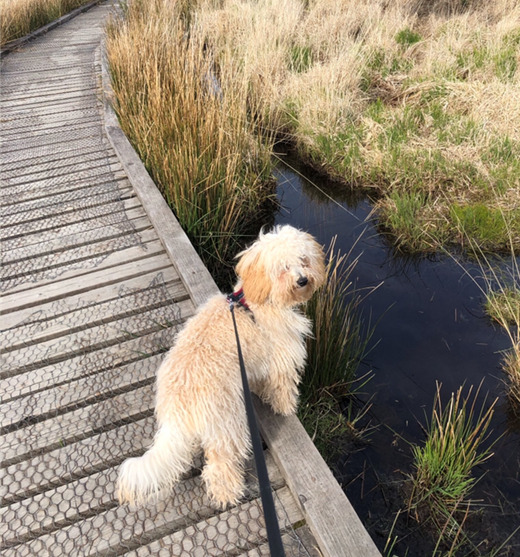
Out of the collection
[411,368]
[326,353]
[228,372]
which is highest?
[228,372]

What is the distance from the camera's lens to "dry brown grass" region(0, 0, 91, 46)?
385 inches

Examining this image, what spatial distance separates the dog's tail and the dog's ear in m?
0.65

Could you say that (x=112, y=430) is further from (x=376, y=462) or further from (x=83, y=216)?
(x=83, y=216)

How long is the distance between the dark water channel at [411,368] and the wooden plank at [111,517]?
1.11 m

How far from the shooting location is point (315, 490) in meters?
1.78

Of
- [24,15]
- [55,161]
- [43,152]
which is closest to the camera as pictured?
[55,161]

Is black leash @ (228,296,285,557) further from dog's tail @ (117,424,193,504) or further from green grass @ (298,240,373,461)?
green grass @ (298,240,373,461)

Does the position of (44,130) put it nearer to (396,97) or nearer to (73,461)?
(73,461)

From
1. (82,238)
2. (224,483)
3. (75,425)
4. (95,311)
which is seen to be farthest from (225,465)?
(82,238)

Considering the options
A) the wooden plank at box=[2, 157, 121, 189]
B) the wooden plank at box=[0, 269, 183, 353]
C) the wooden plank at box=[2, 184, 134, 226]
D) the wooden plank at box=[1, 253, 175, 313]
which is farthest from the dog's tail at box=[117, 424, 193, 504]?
the wooden plank at box=[2, 157, 121, 189]

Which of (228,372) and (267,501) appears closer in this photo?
(267,501)

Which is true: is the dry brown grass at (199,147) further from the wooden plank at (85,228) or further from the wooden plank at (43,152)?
the wooden plank at (43,152)

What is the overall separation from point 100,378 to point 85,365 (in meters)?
0.16

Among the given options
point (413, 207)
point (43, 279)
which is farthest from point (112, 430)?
point (413, 207)
